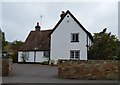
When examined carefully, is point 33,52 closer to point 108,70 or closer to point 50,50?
point 50,50

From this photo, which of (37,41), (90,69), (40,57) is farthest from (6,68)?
(37,41)

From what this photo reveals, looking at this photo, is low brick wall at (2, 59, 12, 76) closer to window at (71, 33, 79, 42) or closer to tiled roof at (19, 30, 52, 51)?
window at (71, 33, 79, 42)

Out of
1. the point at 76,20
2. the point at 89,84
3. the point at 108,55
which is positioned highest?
the point at 76,20

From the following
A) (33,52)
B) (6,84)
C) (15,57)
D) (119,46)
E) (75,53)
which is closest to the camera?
(6,84)

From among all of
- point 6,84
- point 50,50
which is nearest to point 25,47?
point 50,50

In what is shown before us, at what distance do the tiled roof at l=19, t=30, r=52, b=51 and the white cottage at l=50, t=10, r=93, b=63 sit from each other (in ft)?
8.00

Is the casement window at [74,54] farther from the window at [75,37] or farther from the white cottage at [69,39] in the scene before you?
the window at [75,37]

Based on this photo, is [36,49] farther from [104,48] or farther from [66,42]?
[104,48]

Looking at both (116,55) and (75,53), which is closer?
(116,55)

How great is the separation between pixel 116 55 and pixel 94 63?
3940mm

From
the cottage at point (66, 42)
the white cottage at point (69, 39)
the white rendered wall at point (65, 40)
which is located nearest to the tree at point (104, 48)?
the cottage at point (66, 42)

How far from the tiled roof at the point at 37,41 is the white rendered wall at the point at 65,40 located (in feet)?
7.37

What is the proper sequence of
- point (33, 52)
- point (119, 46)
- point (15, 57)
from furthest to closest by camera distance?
point (15, 57), point (33, 52), point (119, 46)

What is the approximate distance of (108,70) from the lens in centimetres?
1850
